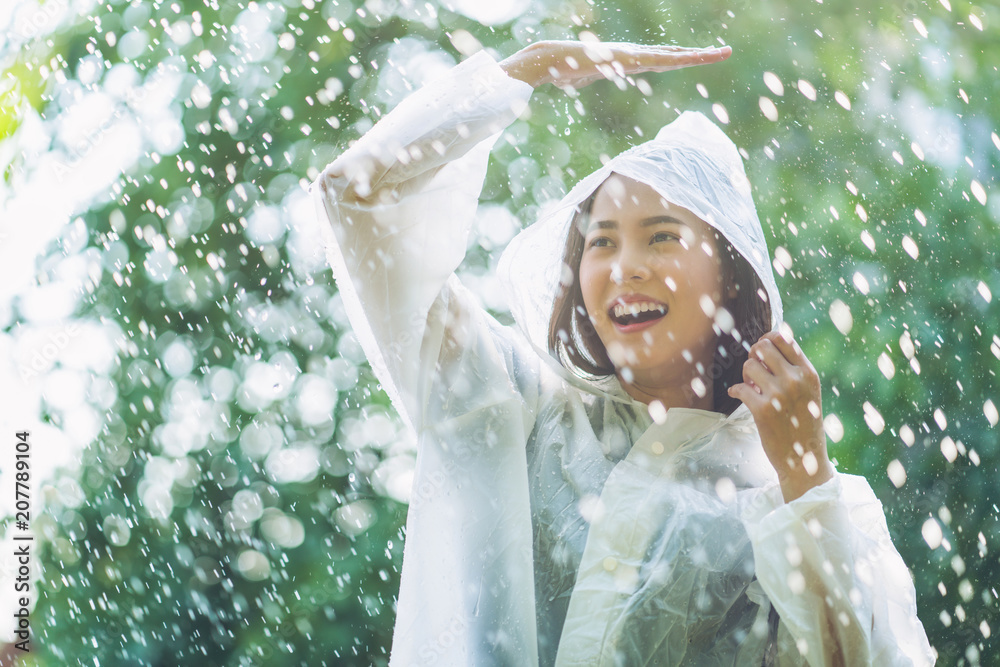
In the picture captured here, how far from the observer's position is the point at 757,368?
954 mm

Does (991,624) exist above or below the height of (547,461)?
below

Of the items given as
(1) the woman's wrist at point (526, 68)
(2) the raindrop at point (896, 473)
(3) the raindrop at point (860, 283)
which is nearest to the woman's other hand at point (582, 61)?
(1) the woman's wrist at point (526, 68)

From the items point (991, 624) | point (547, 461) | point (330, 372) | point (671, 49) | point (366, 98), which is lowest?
point (991, 624)

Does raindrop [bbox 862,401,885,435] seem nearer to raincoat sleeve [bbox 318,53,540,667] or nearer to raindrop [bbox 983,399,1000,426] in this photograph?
raindrop [bbox 983,399,1000,426]

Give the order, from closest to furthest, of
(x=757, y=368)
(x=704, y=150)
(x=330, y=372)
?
(x=757, y=368), (x=704, y=150), (x=330, y=372)

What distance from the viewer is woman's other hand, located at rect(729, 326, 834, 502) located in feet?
2.96

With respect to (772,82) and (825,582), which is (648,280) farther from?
(772,82)

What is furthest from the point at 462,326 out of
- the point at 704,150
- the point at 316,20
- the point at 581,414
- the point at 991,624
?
the point at 991,624

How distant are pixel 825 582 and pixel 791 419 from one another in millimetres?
186

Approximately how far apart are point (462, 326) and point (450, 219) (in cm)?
15

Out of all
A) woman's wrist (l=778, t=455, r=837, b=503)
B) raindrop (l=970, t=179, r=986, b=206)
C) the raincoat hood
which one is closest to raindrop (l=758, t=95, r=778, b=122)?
raindrop (l=970, t=179, r=986, b=206)

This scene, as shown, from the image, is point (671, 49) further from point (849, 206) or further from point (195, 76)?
point (195, 76)

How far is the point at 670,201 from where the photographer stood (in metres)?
1.04

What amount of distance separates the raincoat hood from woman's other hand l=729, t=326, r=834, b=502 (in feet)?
0.62
